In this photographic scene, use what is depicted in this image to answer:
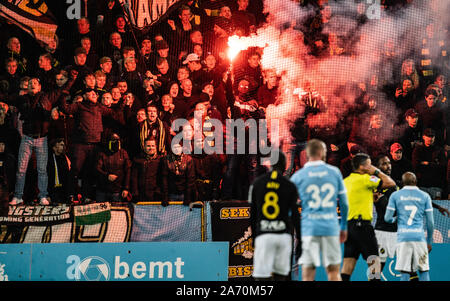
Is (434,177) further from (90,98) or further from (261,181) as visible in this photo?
(90,98)

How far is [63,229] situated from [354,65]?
20.2 feet

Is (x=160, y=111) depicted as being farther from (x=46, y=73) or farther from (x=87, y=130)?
(x=46, y=73)

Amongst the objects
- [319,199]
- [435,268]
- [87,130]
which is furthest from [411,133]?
[87,130]

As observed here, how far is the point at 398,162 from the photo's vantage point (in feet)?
29.7

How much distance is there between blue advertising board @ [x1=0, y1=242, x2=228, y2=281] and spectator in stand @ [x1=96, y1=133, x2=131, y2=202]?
105cm

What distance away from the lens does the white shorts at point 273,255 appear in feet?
17.8

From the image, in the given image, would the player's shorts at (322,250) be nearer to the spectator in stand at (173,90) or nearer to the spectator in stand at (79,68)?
the spectator in stand at (173,90)

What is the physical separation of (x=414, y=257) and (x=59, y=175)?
5.69m

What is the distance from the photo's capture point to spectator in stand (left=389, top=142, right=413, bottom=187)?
8984 millimetres

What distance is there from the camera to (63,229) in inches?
333

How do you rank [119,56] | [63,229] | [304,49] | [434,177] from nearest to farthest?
[63,229] → [434,177] → [119,56] → [304,49]

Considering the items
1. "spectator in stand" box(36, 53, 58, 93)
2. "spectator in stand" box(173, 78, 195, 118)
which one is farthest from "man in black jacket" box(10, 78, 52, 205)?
"spectator in stand" box(173, 78, 195, 118)
